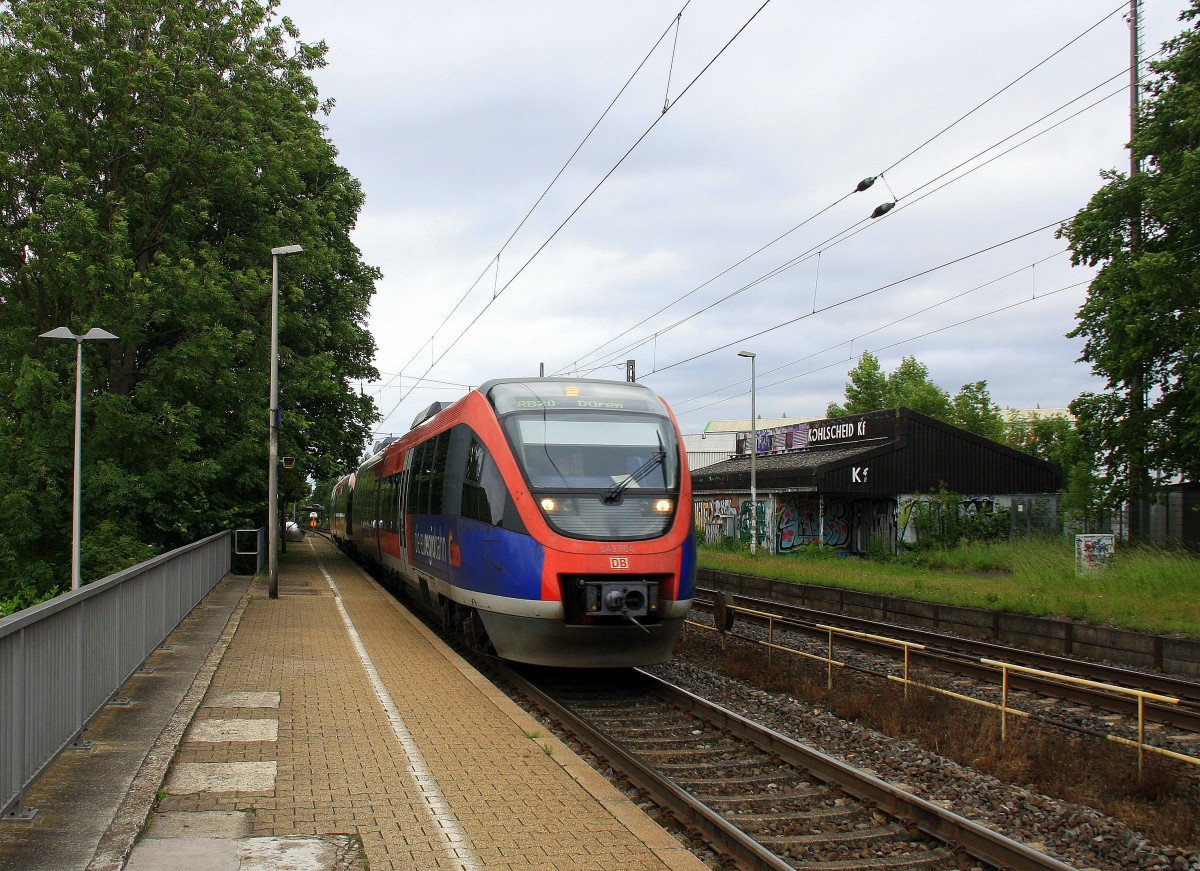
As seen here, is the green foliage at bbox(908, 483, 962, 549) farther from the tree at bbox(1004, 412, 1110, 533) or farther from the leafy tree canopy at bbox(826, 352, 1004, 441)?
the leafy tree canopy at bbox(826, 352, 1004, 441)

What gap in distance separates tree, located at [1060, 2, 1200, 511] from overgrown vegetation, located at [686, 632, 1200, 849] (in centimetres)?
1605

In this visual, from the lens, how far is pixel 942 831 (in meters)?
5.95

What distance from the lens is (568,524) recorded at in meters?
10.1

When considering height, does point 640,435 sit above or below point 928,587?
above

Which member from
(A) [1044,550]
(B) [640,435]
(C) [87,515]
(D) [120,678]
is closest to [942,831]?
(B) [640,435]

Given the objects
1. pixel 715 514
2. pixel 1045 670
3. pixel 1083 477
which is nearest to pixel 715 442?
pixel 715 514

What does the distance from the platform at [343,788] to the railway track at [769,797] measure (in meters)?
0.45

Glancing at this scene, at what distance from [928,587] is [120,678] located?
53.0 ft

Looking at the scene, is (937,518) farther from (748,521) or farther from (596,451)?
(596,451)

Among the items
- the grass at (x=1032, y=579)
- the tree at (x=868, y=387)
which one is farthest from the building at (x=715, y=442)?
the grass at (x=1032, y=579)

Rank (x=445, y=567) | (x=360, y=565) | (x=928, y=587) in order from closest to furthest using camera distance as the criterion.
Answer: (x=445, y=567) < (x=928, y=587) < (x=360, y=565)

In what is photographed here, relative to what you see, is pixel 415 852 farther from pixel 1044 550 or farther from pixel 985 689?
pixel 1044 550

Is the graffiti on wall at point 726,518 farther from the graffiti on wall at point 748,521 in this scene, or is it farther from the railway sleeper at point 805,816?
the railway sleeper at point 805,816

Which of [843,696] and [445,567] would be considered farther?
[445,567]
